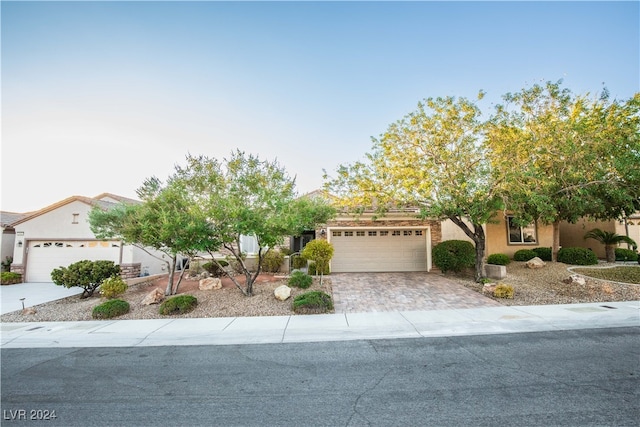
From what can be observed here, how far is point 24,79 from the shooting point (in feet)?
29.2

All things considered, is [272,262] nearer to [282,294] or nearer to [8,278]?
[282,294]

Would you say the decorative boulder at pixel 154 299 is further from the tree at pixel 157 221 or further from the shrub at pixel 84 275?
the shrub at pixel 84 275

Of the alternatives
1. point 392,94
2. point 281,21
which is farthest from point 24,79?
point 392,94

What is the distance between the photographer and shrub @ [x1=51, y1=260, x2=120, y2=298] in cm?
1139

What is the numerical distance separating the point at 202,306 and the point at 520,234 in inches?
647

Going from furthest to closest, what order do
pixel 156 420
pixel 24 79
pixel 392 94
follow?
1. pixel 392 94
2. pixel 24 79
3. pixel 156 420

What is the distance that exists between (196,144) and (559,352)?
1272cm

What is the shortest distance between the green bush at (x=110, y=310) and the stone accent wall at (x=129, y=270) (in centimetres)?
567

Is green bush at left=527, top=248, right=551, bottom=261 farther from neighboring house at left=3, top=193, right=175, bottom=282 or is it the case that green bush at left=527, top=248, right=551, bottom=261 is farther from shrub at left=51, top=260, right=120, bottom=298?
shrub at left=51, top=260, right=120, bottom=298

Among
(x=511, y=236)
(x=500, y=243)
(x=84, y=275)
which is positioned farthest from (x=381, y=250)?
(x=84, y=275)

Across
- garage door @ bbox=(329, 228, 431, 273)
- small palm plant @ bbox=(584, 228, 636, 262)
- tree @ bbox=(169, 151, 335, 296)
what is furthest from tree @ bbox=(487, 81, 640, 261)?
tree @ bbox=(169, 151, 335, 296)

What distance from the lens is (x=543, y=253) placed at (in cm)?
1549

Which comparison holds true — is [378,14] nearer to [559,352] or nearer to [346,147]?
[346,147]

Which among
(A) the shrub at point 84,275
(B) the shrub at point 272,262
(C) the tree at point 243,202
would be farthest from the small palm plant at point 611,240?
(A) the shrub at point 84,275
